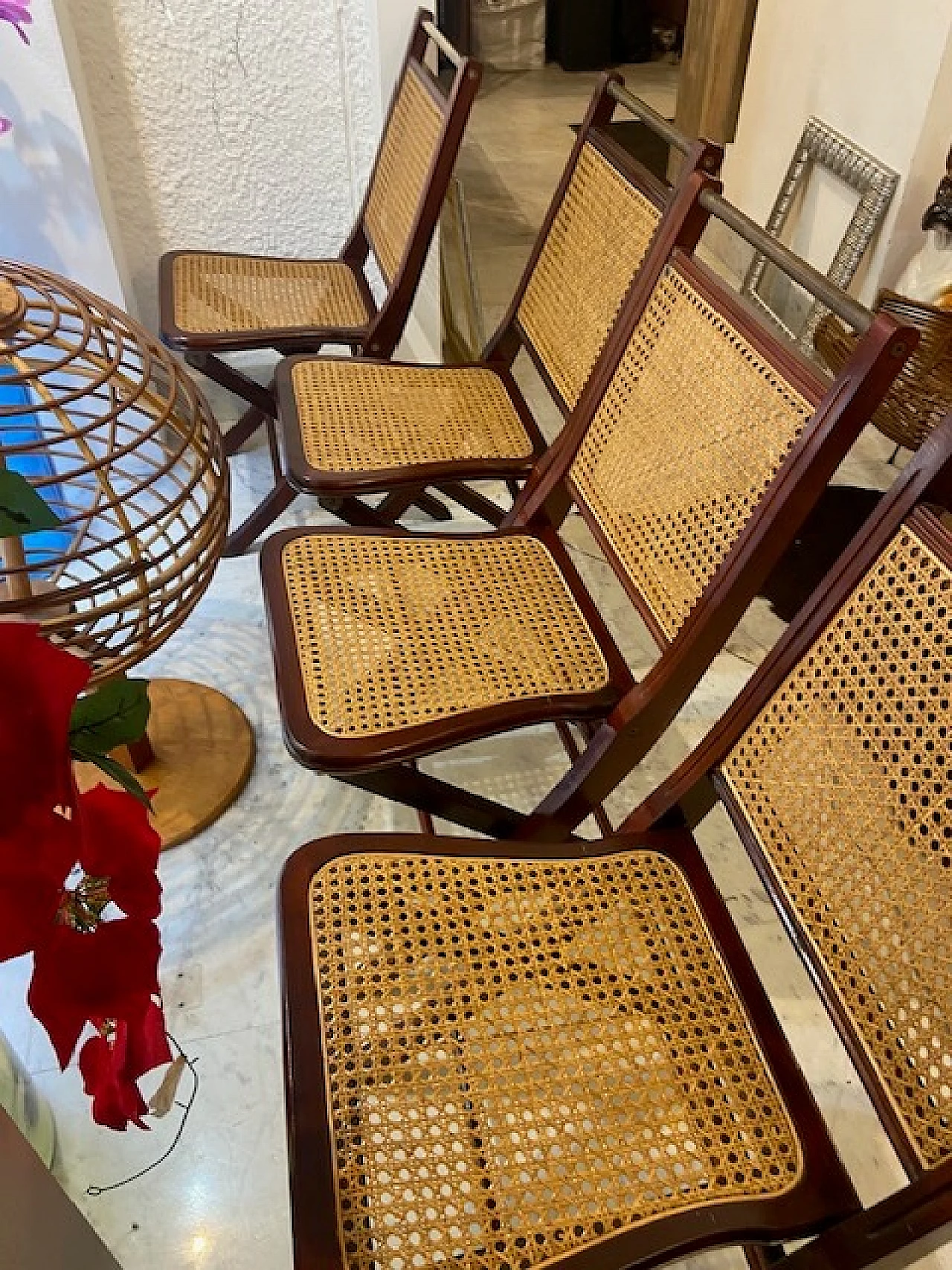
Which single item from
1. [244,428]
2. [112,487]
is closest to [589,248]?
[112,487]

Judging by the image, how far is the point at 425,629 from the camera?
1.22m

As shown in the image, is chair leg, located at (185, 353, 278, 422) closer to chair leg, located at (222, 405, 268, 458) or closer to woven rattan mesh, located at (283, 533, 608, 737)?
chair leg, located at (222, 405, 268, 458)

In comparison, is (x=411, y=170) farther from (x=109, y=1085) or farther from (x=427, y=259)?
(x=109, y=1085)

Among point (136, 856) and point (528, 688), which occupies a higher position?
point (136, 856)

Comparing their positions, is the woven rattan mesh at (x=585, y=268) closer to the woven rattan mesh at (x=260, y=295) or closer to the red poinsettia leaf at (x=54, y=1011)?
the woven rattan mesh at (x=260, y=295)

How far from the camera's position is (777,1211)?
78 centimetres

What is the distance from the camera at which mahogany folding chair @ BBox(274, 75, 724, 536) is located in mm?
1409

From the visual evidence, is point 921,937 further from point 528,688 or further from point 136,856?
point 136,856

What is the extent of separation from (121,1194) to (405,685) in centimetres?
68

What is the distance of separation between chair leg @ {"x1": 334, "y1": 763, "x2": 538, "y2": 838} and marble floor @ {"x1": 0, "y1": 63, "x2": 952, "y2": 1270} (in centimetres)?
38

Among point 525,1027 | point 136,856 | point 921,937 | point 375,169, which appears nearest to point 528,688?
point 525,1027

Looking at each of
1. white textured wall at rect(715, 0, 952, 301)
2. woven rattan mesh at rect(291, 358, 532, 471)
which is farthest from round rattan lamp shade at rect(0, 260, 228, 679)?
white textured wall at rect(715, 0, 952, 301)

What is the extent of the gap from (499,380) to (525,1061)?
3.98 ft

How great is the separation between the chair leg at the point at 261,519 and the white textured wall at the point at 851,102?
5.66 ft
